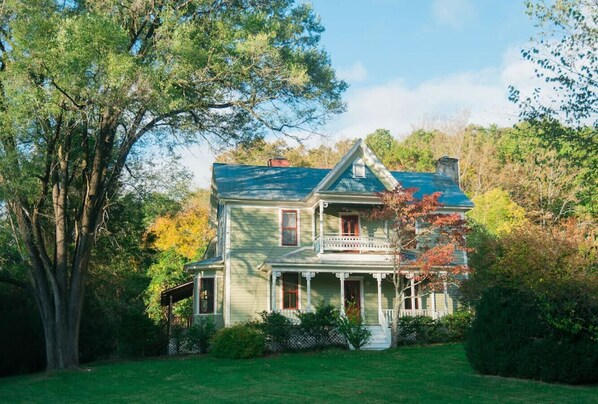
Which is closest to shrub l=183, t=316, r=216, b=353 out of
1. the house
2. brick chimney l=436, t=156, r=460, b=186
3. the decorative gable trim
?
the house

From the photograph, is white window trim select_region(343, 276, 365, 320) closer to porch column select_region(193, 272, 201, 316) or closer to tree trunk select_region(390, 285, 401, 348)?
tree trunk select_region(390, 285, 401, 348)

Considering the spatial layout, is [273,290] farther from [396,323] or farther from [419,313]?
[419,313]

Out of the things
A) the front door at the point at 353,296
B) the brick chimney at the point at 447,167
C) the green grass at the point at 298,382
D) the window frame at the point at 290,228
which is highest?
the brick chimney at the point at 447,167

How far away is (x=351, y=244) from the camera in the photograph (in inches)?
1039

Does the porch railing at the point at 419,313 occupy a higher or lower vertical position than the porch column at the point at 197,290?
lower

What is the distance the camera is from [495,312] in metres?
14.6

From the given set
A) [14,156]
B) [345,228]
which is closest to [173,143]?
[14,156]

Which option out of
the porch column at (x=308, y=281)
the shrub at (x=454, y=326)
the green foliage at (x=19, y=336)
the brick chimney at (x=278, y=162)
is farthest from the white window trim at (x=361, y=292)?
the green foliage at (x=19, y=336)

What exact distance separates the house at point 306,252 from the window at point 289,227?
42 millimetres

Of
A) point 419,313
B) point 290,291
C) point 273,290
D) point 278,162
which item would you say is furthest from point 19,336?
point 419,313

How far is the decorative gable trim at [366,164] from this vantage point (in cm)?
2609

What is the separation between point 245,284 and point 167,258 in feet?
40.0

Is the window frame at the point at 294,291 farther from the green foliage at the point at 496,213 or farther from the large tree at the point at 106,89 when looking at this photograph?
the green foliage at the point at 496,213

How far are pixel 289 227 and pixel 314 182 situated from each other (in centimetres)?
294
